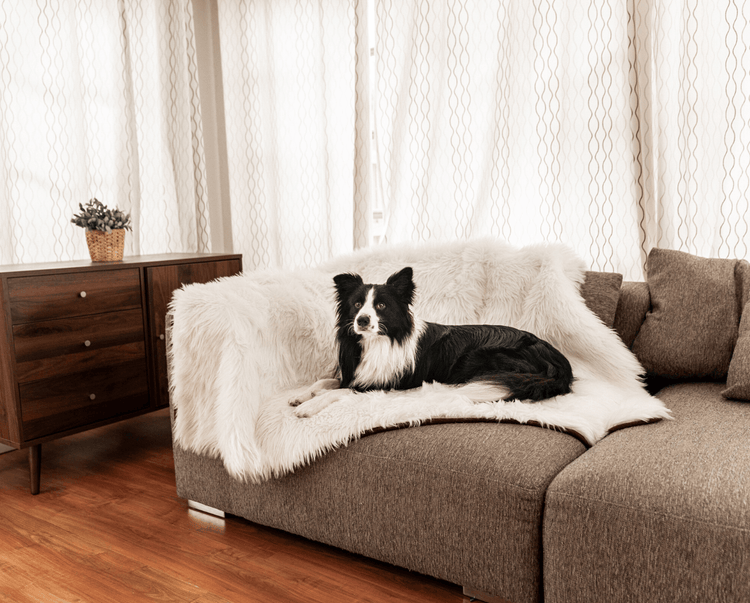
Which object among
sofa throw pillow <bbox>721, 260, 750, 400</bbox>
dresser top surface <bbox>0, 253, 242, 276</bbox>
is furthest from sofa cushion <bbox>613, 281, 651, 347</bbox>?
dresser top surface <bbox>0, 253, 242, 276</bbox>

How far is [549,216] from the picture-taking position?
99.3 inches

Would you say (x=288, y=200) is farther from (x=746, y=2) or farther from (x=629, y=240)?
(x=746, y=2)

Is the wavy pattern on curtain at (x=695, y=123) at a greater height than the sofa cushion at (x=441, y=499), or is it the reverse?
the wavy pattern on curtain at (x=695, y=123)

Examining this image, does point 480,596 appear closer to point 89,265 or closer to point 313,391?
point 313,391

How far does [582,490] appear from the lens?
48.7 inches

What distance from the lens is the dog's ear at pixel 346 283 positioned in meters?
1.92

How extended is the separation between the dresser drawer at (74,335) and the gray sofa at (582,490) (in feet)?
2.15

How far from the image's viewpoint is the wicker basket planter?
8.21ft

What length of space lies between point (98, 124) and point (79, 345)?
1314 mm

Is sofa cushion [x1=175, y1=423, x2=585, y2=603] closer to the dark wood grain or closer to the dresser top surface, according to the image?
the dark wood grain

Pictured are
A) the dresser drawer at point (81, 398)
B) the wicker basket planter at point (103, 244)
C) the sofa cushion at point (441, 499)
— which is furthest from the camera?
the wicker basket planter at point (103, 244)

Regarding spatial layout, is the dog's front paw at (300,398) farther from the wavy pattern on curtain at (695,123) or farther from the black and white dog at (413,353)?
the wavy pattern on curtain at (695,123)

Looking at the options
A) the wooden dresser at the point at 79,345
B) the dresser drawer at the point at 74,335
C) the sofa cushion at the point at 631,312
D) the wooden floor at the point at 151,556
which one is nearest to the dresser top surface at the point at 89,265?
the wooden dresser at the point at 79,345

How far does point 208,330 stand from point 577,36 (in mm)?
1809
